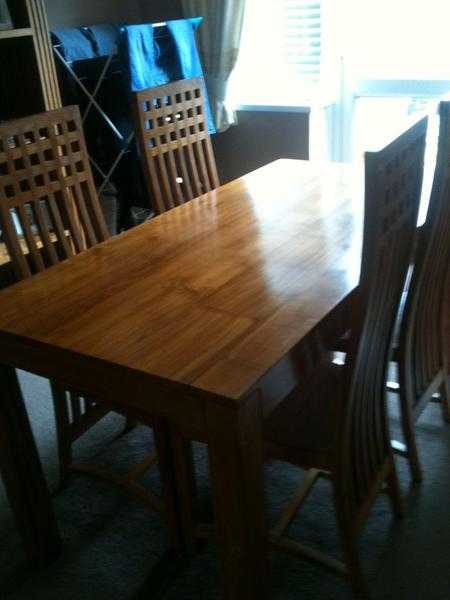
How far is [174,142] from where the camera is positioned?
224 cm

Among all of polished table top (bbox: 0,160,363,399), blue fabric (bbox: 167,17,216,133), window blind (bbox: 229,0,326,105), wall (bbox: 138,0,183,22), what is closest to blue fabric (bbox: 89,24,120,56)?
blue fabric (bbox: 167,17,216,133)

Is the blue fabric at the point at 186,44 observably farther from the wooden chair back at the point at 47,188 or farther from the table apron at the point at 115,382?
the table apron at the point at 115,382

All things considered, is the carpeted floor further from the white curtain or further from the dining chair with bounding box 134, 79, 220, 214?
the white curtain

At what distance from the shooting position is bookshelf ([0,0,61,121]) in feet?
8.20

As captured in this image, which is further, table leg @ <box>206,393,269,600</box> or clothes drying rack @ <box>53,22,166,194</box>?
clothes drying rack @ <box>53,22,166,194</box>

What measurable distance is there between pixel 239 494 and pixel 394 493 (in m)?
0.66

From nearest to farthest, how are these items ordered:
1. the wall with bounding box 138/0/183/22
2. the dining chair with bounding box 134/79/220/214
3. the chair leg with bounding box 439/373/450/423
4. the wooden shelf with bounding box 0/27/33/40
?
the chair leg with bounding box 439/373/450/423 → the dining chair with bounding box 134/79/220/214 → the wooden shelf with bounding box 0/27/33/40 → the wall with bounding box 138/0/183/22

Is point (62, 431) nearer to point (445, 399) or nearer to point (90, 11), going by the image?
point (445, 399)

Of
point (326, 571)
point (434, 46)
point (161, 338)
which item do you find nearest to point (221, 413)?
point (161, 338)

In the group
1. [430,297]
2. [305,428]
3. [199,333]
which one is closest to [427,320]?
[430,297]

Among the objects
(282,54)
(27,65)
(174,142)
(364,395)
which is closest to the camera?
(364,395)

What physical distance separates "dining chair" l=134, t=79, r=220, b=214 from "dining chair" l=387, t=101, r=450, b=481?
1016 mm

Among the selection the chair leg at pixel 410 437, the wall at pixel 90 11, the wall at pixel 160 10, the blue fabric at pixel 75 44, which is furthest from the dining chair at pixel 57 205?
the wall at pixel 160 10

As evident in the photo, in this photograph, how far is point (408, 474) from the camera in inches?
71.0
